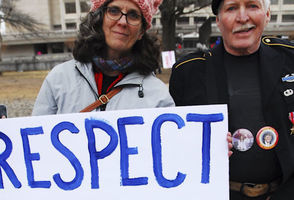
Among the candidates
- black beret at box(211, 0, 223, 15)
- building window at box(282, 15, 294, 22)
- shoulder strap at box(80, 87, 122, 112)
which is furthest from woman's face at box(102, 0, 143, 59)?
building window at box(282, 15, 294, 22)

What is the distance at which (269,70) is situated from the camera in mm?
1686

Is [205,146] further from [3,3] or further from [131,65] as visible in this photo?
[3,3]

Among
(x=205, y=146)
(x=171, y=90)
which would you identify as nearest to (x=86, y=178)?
(x=205, y=146)

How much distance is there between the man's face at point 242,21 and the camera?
161 centimetres

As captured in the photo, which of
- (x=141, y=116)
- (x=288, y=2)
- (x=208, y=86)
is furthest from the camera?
(x=288, y=2)

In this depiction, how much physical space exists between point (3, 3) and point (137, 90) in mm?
23331

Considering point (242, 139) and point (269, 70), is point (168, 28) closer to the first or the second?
point (269, 70)

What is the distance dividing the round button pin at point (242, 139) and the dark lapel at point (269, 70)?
0.21 meters

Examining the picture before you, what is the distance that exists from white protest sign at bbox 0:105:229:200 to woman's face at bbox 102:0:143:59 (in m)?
0.49

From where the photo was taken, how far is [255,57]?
69.6 inches

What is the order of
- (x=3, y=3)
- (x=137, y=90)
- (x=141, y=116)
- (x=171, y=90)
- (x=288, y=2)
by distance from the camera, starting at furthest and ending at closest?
(x=288, y=2) < (x=3, y=3) < (x=171, y=90) < (x=137, y=90) < (x=141, y=116)

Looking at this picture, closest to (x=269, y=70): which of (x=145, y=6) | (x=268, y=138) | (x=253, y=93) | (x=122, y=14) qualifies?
(x=253, y=93)

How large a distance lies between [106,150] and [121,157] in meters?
0.09

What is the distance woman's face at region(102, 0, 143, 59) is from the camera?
1.58m
